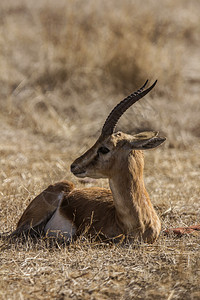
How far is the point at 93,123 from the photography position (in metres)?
10.4

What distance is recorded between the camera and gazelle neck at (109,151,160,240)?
5.00 m

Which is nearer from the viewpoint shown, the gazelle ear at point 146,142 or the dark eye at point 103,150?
the gazelle ear at point 146,142

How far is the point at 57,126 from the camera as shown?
10633 mm

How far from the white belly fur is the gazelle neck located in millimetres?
606

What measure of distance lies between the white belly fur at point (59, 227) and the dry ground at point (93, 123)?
27cm

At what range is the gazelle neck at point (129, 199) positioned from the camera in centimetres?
500

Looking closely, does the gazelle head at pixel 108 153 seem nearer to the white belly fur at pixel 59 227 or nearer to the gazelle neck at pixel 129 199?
the gazelle neck at pixel 129 199

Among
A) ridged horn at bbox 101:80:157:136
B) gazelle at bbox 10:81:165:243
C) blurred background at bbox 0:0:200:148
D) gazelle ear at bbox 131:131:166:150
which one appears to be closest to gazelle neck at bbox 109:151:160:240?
gazelle at bbox 10:81:165:243

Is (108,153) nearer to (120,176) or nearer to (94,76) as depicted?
(120,176)

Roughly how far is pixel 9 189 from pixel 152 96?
16.1 ft

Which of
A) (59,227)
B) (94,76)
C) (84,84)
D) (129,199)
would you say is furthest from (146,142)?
(94,76)

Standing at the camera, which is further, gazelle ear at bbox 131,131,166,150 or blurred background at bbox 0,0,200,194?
blurred background at bbox 0,0,200,194

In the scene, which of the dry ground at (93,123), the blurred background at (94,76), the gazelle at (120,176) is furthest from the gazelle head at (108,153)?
the blurred background at (94,76)

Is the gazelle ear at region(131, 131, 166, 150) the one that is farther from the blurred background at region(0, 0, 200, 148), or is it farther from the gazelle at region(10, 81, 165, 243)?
the blurred background at region(0, 0, 200, 148)
